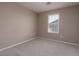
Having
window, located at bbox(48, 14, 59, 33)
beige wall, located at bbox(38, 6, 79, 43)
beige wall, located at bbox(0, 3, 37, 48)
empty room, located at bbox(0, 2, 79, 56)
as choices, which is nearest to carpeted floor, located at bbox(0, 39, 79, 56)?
empty room, located at bbox(0, 2, 79, 56)

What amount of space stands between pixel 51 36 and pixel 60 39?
0.60 m

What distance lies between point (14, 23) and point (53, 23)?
242 cm

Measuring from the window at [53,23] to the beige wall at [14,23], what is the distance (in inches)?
51.6

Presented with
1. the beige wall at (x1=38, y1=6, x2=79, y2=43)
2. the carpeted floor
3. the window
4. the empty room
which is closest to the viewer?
the carpeted floor

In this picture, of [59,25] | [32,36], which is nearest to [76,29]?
[59,25]

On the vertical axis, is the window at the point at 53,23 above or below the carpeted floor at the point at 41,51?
above

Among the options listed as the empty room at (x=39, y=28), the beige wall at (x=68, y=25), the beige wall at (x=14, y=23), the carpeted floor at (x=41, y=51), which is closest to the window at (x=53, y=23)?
the empty room at (x=39, y=28)

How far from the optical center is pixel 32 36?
12.9 feet

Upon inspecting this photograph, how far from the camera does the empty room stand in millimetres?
2207

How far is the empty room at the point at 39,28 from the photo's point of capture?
2207 mm

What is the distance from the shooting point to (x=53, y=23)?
3.77 meters

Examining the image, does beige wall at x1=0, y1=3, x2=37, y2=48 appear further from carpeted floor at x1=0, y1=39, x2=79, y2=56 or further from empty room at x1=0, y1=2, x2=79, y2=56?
carpeted floor at x1=0, y1=39, x2=79, y2=56

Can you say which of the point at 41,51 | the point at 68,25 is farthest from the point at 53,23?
the point at 41,51

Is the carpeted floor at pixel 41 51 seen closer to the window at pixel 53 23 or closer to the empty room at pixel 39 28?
the empty room at pixel 39 28
